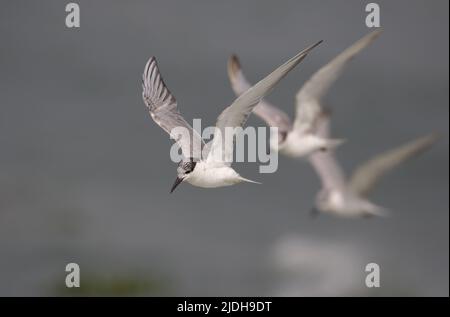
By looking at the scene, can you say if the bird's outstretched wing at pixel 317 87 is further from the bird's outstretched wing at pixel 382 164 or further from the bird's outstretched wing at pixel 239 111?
the bird's outstretched wing at pixel 239 111

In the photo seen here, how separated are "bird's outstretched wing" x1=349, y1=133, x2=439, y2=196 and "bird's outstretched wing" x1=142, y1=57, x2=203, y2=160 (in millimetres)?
2827

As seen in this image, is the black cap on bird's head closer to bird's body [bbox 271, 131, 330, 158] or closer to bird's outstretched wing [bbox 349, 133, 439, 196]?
bird's body [bbox 271, 131, 330, 158]

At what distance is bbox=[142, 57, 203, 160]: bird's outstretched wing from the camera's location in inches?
212

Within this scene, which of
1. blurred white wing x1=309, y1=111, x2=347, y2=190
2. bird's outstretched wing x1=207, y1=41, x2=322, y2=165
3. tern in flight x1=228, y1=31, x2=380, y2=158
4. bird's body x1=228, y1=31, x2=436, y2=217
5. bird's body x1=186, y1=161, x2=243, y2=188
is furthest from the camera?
blurred white wing x1=309, y1=111, x2=347, y2=190

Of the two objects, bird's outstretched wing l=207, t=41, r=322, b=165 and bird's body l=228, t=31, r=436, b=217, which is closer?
bird's outstretched wing l=207, t=41, r=322, b=165

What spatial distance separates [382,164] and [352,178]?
42cm

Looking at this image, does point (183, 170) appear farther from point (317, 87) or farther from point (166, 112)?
point (317, 87)

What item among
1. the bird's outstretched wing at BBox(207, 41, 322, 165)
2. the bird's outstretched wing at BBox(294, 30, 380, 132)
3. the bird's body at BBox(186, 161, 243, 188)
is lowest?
the bird's body at BBox(186, 161, 243, 188)

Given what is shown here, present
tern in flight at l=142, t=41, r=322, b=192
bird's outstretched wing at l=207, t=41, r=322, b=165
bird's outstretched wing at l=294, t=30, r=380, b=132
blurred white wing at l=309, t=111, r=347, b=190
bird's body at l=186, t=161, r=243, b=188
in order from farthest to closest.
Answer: blurred white wing at l=309, t=111, r=347, b=190, bird's outstretched wing at l=294, t=30, r=380, b=132, bird's body at l=186, t=161, r=243, b=188, tern in flight at l=142, t=41, r=322, b=192, bird's outstretched wing at l=207, t=41, r=322, b=165

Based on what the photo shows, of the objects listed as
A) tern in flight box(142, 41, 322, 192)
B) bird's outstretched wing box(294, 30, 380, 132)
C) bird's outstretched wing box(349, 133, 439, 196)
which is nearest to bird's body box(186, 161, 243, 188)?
tern in flight box(142, 41, 322, 192)

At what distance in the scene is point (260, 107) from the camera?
7816mm

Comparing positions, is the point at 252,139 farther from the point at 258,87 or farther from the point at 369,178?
the point at 369,178

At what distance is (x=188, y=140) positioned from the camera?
5.37 meters

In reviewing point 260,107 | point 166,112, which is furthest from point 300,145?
point 166,112
